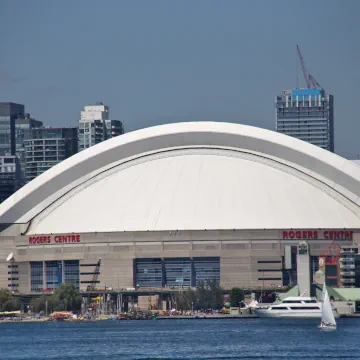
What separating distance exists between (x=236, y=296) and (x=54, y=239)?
69.4 feet

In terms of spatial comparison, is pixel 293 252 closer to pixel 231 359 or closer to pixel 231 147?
pixel 231 147

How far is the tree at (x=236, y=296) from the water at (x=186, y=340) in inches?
625

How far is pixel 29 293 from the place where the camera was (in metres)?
170

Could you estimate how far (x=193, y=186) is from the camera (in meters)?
174

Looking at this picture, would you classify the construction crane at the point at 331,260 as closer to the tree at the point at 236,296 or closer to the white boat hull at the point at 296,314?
the tree at the point at 236,296

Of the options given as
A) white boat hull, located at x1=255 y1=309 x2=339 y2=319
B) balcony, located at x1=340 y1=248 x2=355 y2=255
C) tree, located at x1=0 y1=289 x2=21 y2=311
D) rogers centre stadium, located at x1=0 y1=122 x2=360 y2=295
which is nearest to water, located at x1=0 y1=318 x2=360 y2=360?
white boat hull, located at x1=255 y1=309 x2=339 y2=319

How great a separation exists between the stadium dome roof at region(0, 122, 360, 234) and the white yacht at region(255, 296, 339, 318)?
22860 mm

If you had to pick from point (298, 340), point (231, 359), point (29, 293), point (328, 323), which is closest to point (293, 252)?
point (29, 293)

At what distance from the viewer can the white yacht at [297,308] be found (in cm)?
14325

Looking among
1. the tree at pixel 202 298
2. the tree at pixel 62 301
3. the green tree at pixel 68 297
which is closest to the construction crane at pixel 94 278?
the tree at pixel 62 301

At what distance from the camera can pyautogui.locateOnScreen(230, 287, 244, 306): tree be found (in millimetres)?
159250

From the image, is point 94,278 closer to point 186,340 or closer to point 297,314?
point 297,314

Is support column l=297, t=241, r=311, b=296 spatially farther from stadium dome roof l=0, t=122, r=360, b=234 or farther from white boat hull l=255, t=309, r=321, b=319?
stadium dome roof l=0, t=122, r=360, b=234

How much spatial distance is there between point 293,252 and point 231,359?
6609cm
